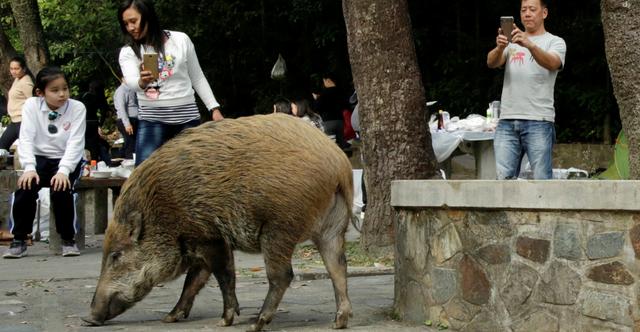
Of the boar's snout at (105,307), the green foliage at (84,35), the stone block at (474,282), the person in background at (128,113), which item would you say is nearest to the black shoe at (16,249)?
the boar's snout at (105,307)

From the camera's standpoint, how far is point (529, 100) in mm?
7859

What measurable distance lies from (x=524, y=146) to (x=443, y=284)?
7.08 feet

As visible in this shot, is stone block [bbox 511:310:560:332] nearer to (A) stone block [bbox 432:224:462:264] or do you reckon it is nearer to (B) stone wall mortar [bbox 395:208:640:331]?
(B) stone wall mortar [bbox 395:208:640:331]

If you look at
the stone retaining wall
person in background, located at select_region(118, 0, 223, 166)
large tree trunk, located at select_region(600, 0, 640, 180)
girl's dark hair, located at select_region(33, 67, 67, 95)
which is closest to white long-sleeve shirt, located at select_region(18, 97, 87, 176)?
girl's dark hair, located at select_region(33, 67, 67, 95)

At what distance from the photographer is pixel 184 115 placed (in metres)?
8.09

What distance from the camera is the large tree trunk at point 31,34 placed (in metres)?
16.5

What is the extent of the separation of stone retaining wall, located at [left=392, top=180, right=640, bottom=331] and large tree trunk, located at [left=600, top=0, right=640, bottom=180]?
1463mm

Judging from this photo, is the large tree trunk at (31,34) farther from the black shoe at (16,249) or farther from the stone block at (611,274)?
the stone block at (611,274)

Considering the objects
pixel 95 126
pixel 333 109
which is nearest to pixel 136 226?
pixel 333 109

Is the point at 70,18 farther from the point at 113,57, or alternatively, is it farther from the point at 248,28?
the point at 248,28

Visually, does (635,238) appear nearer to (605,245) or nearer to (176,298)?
(605,245)

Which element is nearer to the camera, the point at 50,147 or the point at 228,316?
the point at 228,316

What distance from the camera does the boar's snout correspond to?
20.4 feet

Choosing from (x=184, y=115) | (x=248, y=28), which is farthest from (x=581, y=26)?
(x=184, y=115)
